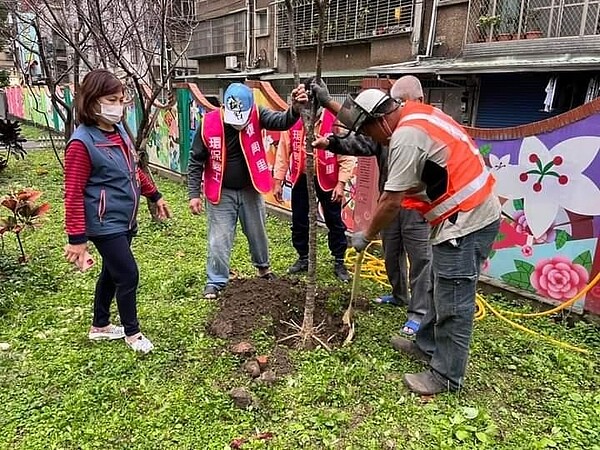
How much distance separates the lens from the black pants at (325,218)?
471 centimetres

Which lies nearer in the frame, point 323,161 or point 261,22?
point 323,161

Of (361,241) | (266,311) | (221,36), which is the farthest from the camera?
(221,36)

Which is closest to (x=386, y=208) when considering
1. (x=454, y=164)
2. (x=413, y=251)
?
(x=454, y=164)

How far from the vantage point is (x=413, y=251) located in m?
3.51

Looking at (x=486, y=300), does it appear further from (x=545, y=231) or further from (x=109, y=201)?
(x=109, y=201)

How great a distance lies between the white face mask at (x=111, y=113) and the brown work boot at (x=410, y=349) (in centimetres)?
230

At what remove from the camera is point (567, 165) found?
3713 mm

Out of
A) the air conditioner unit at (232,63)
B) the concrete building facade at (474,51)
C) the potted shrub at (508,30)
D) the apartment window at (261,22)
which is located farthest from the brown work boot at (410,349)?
the air conditioner unit at (232,63)

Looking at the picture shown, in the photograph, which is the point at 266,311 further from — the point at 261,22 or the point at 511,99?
the point at 261,22

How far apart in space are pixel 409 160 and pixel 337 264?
2.46m

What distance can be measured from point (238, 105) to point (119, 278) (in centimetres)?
161

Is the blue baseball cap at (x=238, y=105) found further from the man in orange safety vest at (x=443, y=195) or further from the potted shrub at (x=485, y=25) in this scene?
the potted shrub at (x=485, y=25)

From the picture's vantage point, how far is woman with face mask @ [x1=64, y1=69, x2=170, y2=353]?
2836 mm

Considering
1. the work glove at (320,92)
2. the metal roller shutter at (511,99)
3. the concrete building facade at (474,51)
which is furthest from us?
the metal roller shutter at (511,99)
